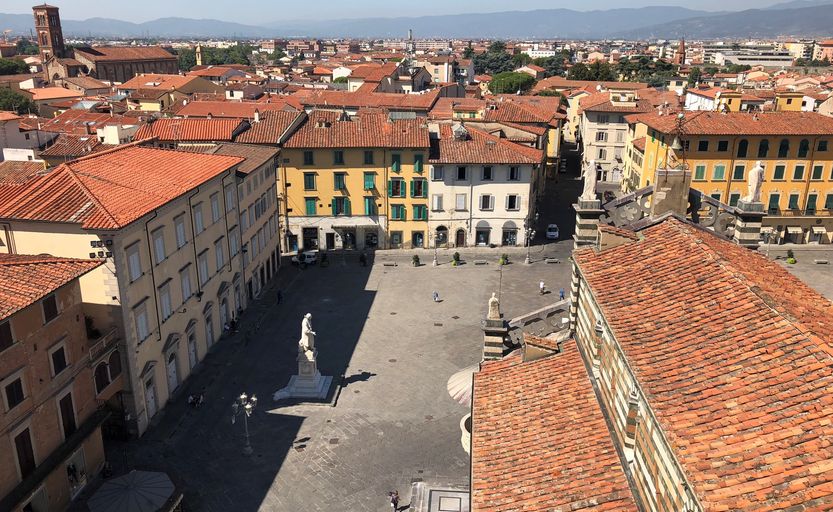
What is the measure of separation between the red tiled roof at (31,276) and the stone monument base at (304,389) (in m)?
13.1

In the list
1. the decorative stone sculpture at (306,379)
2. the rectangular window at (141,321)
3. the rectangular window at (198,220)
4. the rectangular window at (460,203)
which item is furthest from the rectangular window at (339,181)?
the rectangular window at (141,321)

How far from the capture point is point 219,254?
43.1 metres

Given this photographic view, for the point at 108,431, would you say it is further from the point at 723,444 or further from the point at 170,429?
the point at 723,444

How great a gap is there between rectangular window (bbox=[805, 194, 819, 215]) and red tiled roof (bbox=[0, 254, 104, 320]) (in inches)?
2501

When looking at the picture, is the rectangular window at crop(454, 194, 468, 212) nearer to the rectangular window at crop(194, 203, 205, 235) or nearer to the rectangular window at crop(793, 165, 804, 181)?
the rectangular window at crop(194, 203, 205, 235)

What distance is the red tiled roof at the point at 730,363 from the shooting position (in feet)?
34.6

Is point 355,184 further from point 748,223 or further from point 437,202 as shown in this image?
point 748,223

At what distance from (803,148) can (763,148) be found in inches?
151

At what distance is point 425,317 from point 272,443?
61.3 feet

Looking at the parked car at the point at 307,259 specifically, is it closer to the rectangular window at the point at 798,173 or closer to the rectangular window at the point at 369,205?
the rectangular window at the point at 369,205

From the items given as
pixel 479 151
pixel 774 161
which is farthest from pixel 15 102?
pixel 774 161

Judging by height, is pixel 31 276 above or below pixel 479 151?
above

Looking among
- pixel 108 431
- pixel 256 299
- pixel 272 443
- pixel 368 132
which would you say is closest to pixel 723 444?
pixel 272 443

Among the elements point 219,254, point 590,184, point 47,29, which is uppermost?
point 47,29
